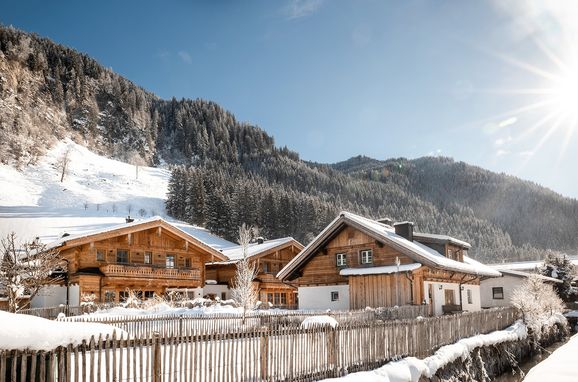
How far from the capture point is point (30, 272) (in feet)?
82.2

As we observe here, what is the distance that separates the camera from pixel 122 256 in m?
39.2

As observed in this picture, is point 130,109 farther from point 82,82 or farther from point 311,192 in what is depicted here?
point 311,192

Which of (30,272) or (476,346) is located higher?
(30,272)

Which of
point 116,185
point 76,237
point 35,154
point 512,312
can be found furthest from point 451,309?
point 35,154

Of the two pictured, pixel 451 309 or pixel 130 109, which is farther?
pixel 130 109

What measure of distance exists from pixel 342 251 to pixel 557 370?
16843 mm

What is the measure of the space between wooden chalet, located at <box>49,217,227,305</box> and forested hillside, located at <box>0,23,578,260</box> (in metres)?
41.9

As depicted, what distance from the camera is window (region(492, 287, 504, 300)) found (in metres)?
46.2

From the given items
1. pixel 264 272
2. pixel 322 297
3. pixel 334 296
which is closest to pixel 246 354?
pixel 334 296

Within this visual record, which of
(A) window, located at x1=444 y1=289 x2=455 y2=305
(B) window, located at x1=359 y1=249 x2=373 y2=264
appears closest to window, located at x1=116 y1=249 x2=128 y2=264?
(B) window, located at x1=359 y1=249 x2=373 y2=264

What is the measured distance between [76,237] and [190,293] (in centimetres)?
1315

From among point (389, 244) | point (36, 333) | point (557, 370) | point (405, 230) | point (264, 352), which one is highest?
point (405, 230)

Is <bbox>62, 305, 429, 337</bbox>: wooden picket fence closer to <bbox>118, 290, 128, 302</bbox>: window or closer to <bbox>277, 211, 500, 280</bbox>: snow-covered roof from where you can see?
<bbox>277, 211, 500, 280</bbox>: snow-covered roof

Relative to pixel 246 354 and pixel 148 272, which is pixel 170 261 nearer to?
pixel 148 272
